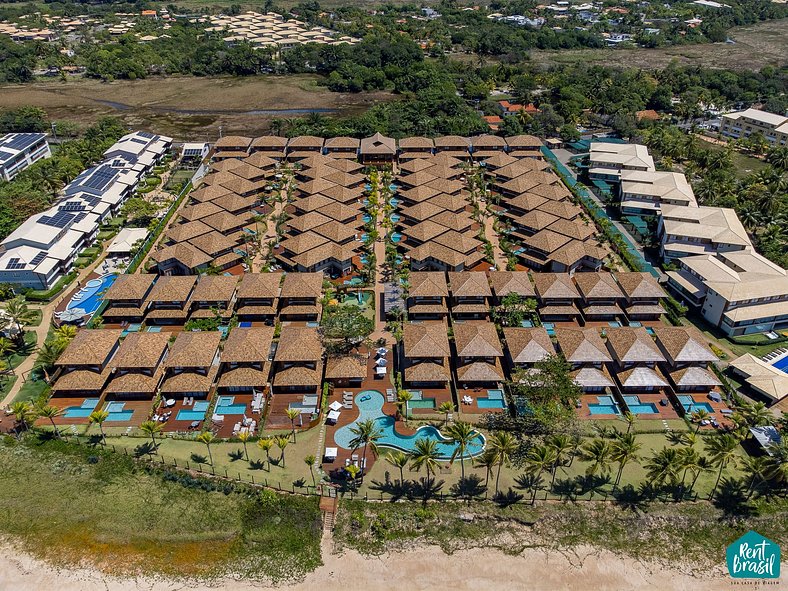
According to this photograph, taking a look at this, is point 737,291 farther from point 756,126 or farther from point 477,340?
point 756,126

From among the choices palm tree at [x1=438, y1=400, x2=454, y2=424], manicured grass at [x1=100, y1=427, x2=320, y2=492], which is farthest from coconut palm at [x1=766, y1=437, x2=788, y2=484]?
manicured grass at [x1=100, y1=427, x2=320, y2=492]

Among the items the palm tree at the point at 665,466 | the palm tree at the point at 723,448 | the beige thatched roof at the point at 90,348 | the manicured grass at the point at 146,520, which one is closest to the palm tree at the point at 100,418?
the manicured grass at the point at 146,520

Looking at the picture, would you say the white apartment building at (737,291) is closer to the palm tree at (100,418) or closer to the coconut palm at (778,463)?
the coconut palm at (778,463)

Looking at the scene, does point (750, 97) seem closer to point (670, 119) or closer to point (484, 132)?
point (670, 119)

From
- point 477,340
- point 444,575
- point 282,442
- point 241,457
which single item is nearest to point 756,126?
point 477,340

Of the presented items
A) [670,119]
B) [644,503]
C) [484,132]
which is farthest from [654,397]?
[670,119]
